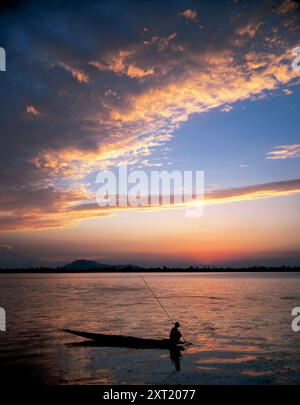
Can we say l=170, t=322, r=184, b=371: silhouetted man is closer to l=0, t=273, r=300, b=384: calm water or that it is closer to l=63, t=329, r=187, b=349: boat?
l=63, t=329, r=187, b=349: boat

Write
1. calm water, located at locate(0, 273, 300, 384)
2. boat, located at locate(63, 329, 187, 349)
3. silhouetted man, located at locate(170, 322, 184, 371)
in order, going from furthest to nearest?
boat, located at locate(63, 329, 187, 349) → silhouetted man, located at locate(170, 322, 184, 371) → calm water, located at locate(0, 273, 300, 384)

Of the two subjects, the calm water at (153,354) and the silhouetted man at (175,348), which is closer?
the calm water at (153,354)

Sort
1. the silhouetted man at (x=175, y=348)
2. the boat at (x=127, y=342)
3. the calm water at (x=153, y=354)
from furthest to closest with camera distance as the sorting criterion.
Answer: the boat at (x=127, y=342)
the silhouetted man at (x=175, y=348)
the calm water at (x=153, y=354)

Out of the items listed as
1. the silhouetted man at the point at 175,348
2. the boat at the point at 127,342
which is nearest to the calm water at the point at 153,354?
the silhouetted man at the point at 175,348

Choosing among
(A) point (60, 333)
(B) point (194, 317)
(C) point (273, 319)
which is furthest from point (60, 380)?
(C) point (273, 319)

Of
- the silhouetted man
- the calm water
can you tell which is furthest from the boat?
the calm water

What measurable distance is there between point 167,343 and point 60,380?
357 inches

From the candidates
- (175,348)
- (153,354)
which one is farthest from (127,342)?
(175,348)

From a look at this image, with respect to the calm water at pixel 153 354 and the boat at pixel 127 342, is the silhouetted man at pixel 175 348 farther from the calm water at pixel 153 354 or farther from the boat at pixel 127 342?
the calm water at pixel 153 354

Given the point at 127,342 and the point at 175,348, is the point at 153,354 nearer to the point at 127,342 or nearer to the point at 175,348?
the point at 175,348

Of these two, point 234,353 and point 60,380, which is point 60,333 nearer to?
point 60,380

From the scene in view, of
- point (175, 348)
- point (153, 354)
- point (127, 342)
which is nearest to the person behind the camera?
point (153, 354)
